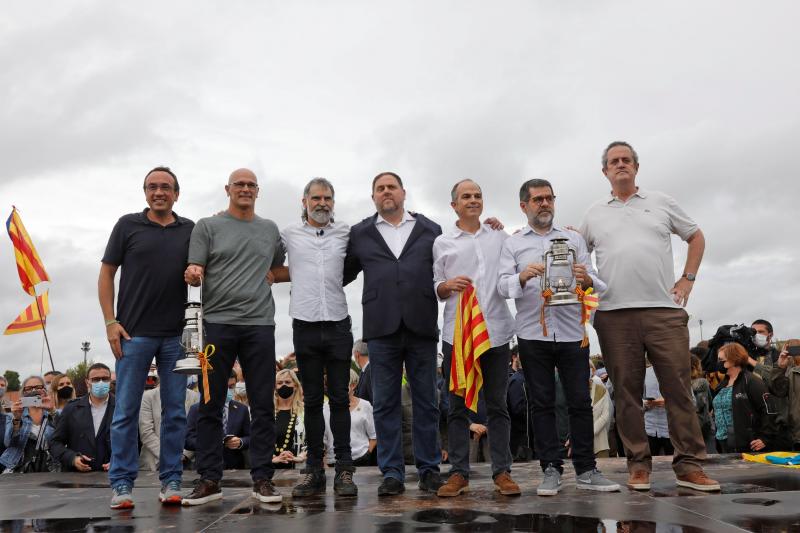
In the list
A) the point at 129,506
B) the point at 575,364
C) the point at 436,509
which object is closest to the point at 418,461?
the point at 436,509

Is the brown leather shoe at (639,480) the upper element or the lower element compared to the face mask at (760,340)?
lower

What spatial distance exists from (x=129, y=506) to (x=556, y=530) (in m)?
3.11

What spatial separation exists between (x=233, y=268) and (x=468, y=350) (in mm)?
1924

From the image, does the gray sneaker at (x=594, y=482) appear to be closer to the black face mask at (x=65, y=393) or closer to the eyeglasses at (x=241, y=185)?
the eyeglasses at (x=241, y=185)

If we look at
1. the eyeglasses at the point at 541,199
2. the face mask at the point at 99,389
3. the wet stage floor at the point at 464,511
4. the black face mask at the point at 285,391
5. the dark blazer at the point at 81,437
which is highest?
the eyeglasses at the point at 541,199

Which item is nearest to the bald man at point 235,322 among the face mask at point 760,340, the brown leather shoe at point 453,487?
the brown leather shoe at point 453,487

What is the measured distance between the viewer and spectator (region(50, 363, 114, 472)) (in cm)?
830


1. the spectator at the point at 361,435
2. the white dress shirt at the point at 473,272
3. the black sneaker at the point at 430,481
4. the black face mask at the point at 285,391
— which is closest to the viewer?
the black sneaker at the point at 430,481

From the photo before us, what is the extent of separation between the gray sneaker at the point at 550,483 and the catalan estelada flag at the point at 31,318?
39.1ft

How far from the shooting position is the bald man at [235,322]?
5.41m

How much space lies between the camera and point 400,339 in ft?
18.3

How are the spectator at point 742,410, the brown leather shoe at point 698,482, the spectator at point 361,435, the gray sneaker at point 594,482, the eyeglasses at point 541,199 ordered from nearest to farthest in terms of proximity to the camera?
the brown leather shoe at point 698,482, the gray sneaker at point 594,482, the eyeglasses at point 541,199, the spectator at point 742,410, the spectator at point 361,435

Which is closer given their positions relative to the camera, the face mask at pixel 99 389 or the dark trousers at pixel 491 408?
the dark trousers at pixel 491 408

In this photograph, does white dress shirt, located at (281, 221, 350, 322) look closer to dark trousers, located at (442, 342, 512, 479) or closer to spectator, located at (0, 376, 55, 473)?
dark trousers, located at (442, 342, 512, 479)
